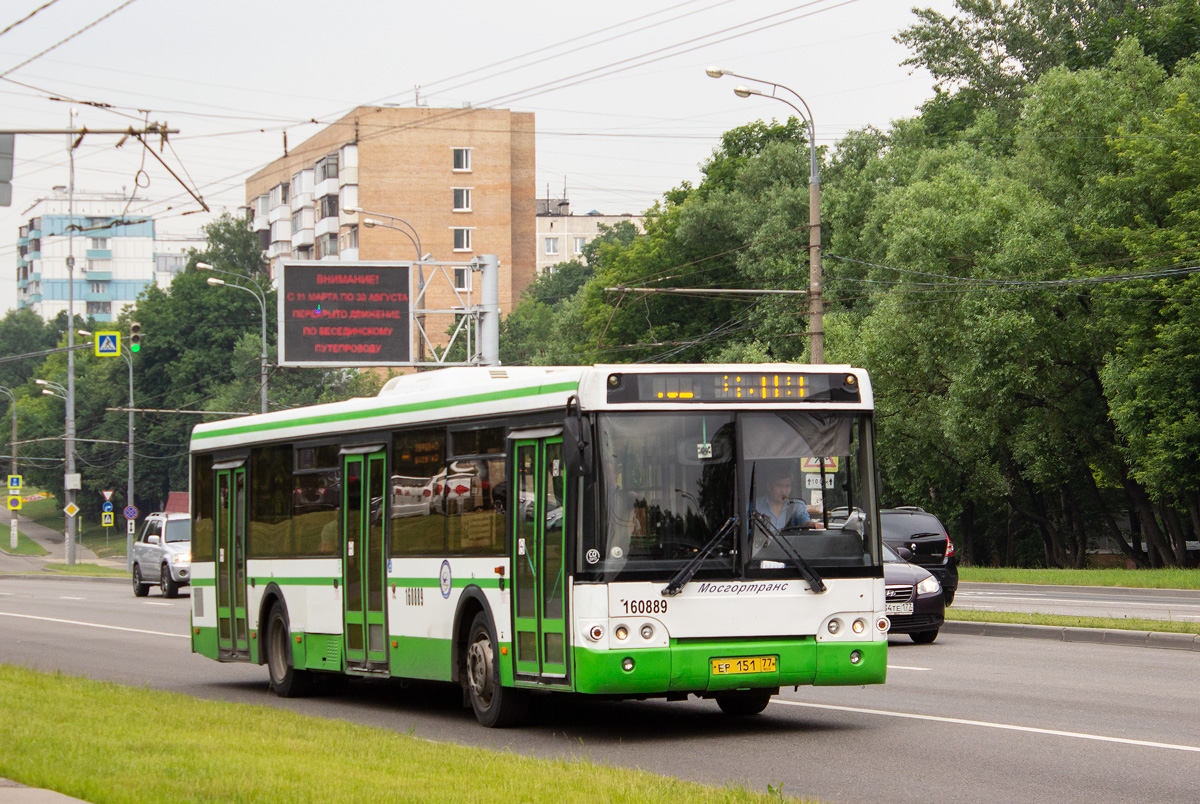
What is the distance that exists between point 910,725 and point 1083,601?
17734 millimetres

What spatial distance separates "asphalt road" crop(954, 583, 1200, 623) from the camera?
80.3 ft

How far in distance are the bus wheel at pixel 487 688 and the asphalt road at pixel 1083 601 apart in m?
12.1

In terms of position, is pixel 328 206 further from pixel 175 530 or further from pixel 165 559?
pixel 165 559

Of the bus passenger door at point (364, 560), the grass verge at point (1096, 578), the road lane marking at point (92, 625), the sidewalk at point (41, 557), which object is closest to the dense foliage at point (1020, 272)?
the grass verge at point (1096, 578)

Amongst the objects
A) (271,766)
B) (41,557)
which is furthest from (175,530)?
(41,557)

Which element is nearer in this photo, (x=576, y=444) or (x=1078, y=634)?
(x=576, y=444)

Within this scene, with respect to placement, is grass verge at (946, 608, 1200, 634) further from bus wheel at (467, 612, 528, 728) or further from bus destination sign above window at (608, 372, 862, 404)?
bus wheel at (467, 612, 528, 728)

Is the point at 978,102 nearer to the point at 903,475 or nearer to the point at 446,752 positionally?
the point at 903,475

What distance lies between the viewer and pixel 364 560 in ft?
46.8

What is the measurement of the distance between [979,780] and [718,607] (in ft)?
8.16

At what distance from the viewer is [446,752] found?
9.99m

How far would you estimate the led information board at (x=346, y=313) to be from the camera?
3647cm

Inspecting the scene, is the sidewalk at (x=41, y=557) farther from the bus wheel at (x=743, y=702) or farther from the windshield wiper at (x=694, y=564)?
the windshield wiper at (x=694, y=564)

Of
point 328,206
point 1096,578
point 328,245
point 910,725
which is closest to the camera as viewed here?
point 910,725
